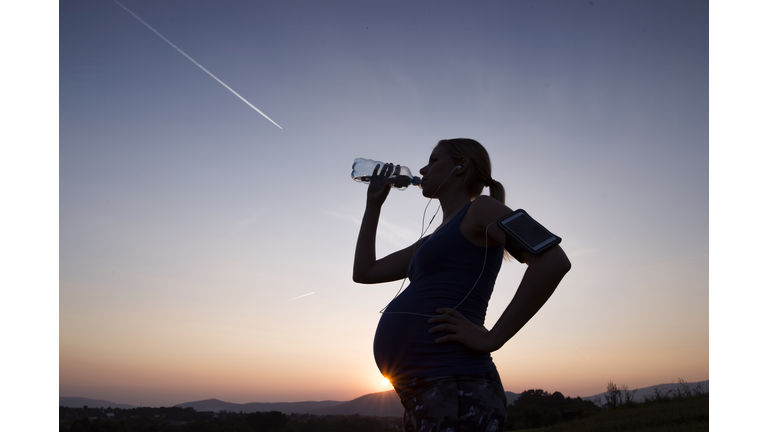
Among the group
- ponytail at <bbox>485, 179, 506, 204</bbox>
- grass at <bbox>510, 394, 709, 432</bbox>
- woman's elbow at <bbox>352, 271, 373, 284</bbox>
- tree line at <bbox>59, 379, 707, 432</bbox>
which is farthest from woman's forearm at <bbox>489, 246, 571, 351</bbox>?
tree line at <bbox>59, 379, 707, 432</bbox>

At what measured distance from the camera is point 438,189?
1.94m

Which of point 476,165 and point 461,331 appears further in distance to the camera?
point 476,165

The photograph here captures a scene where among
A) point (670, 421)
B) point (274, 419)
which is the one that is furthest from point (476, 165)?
point (274, 419)

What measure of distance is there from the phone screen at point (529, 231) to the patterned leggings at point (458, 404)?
48cm

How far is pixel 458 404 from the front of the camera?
124 centimetres

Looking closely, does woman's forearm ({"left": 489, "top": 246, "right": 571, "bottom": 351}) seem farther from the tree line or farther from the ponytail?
the tree line

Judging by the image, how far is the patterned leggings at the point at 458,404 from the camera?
122 centimetres

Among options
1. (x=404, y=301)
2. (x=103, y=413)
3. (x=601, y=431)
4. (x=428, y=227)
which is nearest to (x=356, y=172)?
(x=428, y=227)

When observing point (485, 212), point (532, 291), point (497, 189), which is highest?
point (497, 189)

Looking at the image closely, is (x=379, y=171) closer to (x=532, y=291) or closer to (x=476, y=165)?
(x=476, y=165)

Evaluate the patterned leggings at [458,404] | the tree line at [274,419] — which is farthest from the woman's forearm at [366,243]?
the tree line at [274,419]

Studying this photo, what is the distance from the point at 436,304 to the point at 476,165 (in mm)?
783
